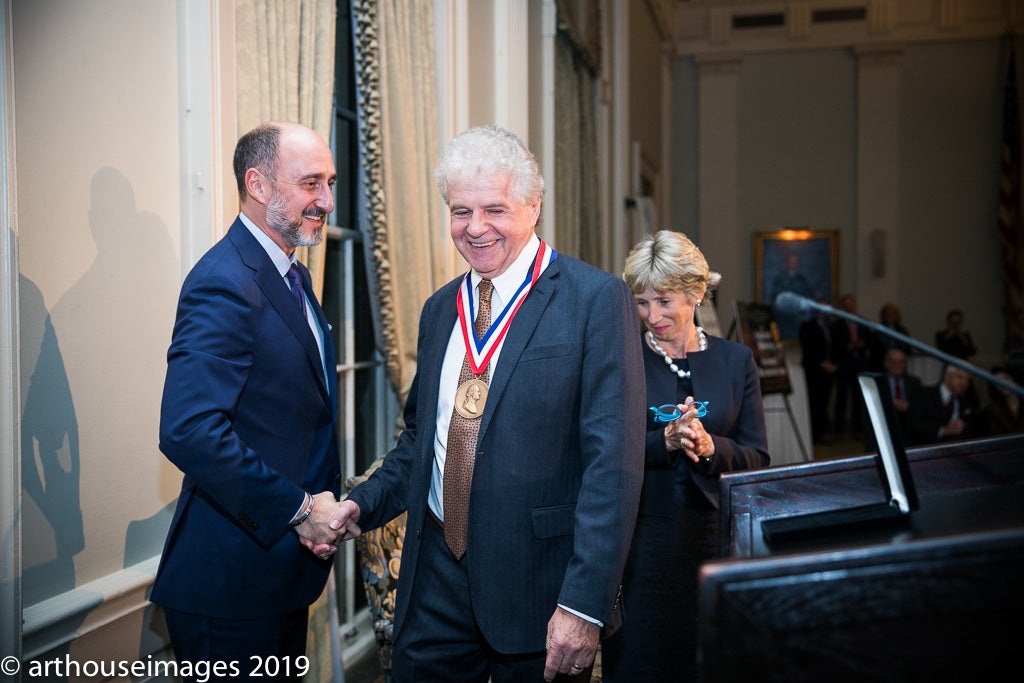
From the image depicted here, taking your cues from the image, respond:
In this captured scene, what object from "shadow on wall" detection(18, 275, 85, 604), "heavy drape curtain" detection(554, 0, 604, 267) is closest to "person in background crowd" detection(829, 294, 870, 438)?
"heavy drape curtain" detection(554, 0, 604, 267)

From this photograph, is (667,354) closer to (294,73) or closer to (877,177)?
(294,73)

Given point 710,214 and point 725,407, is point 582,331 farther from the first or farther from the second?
point 710,214

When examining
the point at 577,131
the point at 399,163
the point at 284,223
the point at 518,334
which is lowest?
the point at 518,334

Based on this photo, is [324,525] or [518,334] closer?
[518,334]

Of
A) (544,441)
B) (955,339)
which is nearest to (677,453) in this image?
(544,441)

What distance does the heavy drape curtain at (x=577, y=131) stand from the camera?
5.69 meters

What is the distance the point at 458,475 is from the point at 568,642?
0.37 metres

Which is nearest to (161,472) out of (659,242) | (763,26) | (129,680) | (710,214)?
(129,680)

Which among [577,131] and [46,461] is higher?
[577,131]

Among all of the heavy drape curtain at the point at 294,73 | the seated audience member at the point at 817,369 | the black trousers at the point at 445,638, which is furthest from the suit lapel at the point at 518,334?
the seated audience member at the point at 817,369

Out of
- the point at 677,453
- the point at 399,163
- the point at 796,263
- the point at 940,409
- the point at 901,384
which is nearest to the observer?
the point at 677,453

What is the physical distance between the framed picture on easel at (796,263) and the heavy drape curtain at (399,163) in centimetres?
1050

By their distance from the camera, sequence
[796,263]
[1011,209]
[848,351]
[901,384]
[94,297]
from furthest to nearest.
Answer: [796,263] < [1011,209] < [848,351] < [901,384] < [94,297]

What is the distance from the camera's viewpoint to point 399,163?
3303mm
